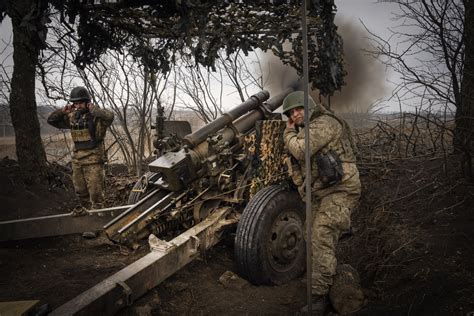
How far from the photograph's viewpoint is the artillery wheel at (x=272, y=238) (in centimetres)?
358

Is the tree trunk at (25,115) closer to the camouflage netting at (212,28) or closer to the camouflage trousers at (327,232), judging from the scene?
the camouflage netting at (212,28)

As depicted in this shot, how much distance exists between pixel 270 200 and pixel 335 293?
1.05 m

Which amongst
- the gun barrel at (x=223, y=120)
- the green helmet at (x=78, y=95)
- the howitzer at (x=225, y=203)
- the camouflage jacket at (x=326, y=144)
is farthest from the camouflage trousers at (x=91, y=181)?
the camouflage jacket at (x=326, y=144)

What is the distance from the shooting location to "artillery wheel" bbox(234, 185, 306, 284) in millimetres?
3576

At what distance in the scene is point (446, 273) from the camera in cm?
284

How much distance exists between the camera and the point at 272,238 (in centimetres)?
381

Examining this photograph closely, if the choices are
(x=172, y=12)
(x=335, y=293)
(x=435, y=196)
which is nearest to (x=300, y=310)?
(x=335, y=293)

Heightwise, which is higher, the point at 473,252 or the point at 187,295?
the point at 473,252

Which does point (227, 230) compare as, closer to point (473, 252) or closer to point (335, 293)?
point (335, 293)

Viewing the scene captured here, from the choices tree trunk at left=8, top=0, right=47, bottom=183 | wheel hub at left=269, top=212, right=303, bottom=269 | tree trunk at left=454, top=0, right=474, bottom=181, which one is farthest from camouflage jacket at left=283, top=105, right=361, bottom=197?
tree trunk at left=8, top=0, right=47, bottom=183

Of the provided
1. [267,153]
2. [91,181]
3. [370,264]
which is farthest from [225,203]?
[91,181]

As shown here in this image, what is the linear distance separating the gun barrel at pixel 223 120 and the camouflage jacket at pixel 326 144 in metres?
1.16

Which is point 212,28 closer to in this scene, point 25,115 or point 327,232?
point 327,232

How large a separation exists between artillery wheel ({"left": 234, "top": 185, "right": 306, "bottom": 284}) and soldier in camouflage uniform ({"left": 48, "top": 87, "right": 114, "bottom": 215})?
9.96ft
